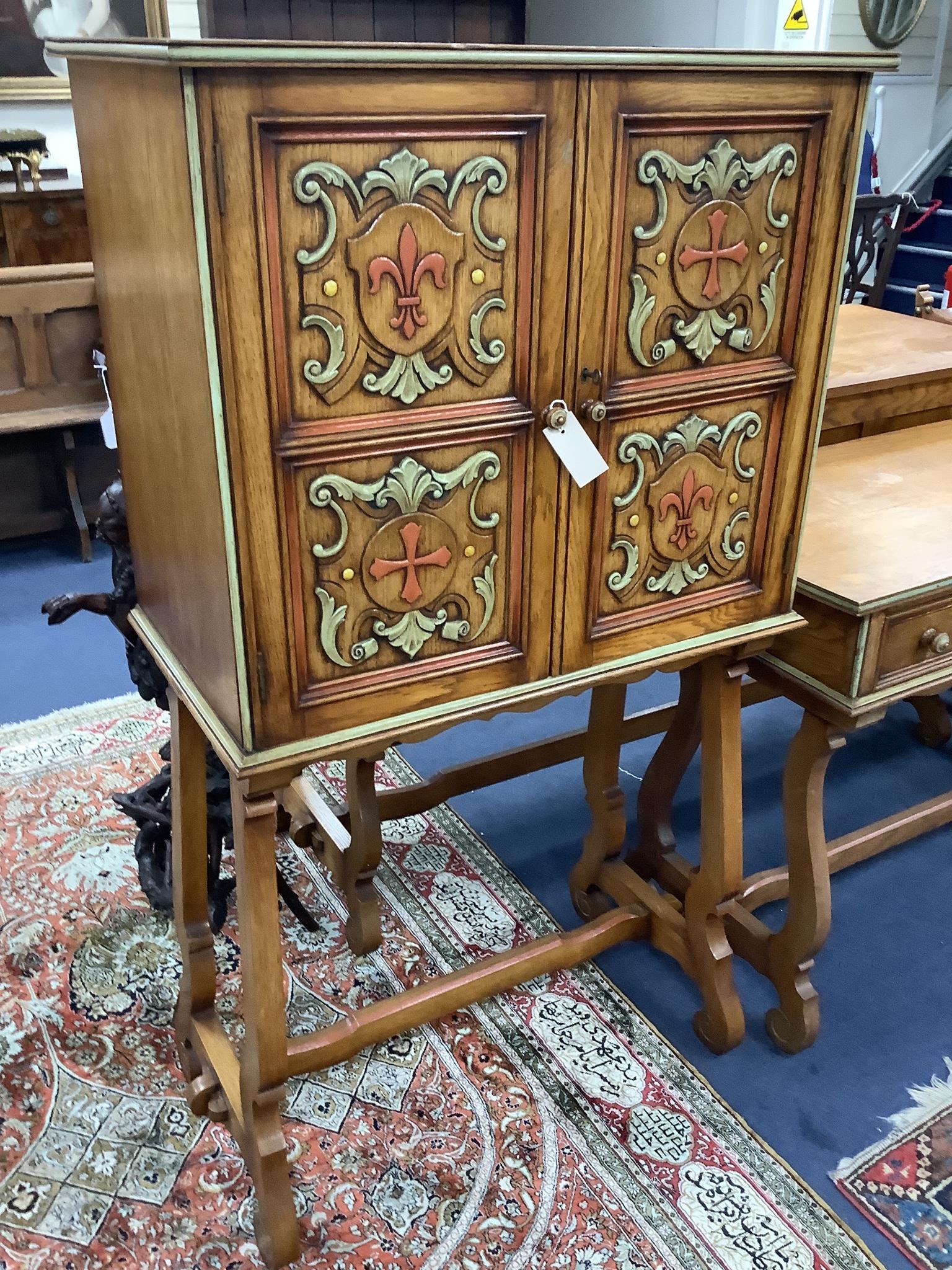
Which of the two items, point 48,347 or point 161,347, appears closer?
point 161,347

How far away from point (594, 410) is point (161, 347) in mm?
526

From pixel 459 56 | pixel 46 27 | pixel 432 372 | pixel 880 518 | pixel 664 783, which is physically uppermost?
pixel 46 27

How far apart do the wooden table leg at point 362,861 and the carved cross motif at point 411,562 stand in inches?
33.7

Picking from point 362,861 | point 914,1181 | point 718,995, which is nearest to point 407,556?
point 362,861

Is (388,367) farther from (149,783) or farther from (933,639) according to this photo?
(149,783)

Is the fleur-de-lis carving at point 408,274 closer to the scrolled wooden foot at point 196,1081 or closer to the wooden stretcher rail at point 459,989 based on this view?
the wooden stretcher rail at point 459,989

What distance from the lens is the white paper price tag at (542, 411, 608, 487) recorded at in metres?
1.33

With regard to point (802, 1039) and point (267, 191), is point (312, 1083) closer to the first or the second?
point (802, 1039)

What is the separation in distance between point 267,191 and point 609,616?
2.39 ft

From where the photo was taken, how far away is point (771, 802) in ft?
8.86

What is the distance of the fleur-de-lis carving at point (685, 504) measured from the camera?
4.86 feet

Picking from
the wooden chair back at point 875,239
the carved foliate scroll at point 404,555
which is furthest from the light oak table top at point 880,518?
the wooden chair back at point 875,239

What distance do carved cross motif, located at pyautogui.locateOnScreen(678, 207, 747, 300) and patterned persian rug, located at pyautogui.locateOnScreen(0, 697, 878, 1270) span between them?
1.35 m

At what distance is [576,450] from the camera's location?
1341 millimetres
